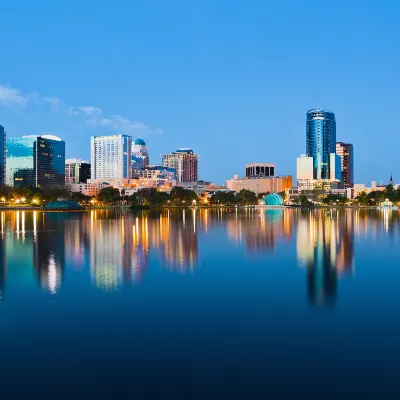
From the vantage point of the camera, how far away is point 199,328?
10.4 metres

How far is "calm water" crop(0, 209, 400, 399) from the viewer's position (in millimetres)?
7508

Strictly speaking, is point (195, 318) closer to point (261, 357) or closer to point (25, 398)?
point (261, 357)

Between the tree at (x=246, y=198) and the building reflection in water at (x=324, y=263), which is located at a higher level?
the tree at (x=246, y=198)

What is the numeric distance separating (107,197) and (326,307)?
13140 centimetres

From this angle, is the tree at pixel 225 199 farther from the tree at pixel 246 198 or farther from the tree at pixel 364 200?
the tree at pixel 364 200

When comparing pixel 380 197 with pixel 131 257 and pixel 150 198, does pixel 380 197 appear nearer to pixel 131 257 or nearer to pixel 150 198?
pixel 150 198

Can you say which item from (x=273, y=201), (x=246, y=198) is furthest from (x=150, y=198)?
(x=273, y=201)

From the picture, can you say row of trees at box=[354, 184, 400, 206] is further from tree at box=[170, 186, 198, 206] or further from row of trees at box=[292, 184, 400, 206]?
tree at box=[170, 186, 198, 206]

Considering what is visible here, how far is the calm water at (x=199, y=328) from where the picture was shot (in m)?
7.51

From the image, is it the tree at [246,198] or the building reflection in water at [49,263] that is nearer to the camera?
the building reflection in water at [49,263]

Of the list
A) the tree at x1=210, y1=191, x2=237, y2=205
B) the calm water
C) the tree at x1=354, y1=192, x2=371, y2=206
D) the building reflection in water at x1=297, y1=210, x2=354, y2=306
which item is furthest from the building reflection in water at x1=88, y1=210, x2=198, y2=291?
the tree at x1=354, y1=192, x2=371, y2=206

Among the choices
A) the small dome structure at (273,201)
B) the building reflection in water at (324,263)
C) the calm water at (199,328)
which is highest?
the small dome structure at (273,201)

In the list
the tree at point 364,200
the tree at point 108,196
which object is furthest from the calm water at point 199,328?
the tree at point 364,200

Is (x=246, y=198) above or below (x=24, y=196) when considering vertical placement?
below
